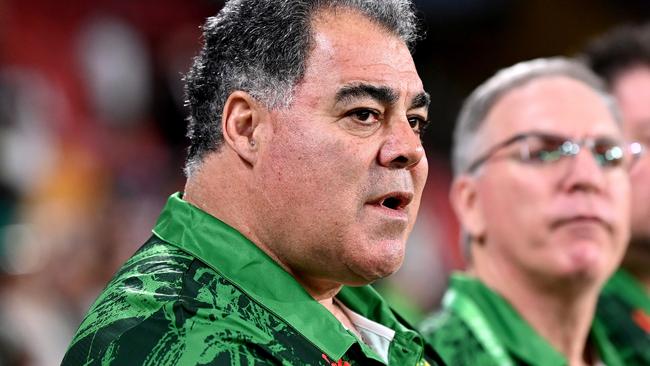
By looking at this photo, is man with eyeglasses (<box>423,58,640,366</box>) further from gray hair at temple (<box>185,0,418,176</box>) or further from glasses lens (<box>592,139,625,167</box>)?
gray hair at temple (<box>185,0,418,176</box>)

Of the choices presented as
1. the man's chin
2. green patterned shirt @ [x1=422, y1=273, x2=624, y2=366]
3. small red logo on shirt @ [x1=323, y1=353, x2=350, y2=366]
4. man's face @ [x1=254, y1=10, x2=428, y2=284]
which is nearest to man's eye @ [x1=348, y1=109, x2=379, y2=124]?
man's face @ [x1=254, y1=10, x2=428, y2=284]

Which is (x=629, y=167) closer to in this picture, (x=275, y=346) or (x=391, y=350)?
(x=391, y=350)

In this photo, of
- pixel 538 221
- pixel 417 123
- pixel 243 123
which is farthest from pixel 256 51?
pixel 538 221

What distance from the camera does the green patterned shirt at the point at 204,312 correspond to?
59.9 inches

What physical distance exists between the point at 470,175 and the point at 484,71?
21.4 feet

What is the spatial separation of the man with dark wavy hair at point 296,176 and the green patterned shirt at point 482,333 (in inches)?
35.9

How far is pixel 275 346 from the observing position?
5.21 feet

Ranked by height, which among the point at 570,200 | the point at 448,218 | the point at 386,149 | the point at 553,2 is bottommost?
the point at 448,218

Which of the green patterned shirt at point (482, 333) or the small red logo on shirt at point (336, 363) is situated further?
the green patterned shirt at point (482, 333)

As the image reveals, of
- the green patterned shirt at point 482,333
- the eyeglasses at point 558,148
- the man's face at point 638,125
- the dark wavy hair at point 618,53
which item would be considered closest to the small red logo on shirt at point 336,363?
the green patterned shirt at point 482,333

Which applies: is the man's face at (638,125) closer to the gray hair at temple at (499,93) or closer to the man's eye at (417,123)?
the gray hair at temple at (499,93)

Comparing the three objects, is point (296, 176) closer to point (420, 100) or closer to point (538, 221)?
point (420, 100)

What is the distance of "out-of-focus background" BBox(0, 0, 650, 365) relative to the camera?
4.72 metres

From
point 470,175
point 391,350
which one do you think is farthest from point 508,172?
point 391,350
